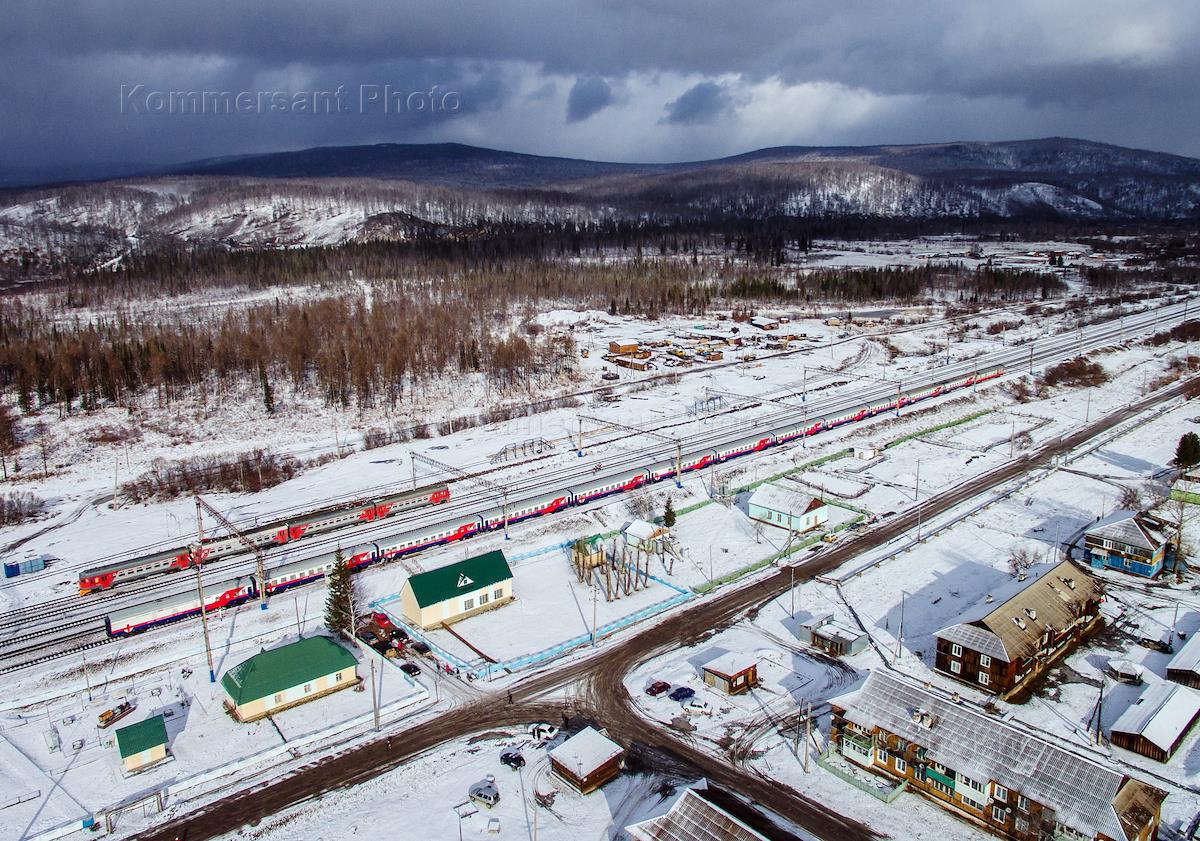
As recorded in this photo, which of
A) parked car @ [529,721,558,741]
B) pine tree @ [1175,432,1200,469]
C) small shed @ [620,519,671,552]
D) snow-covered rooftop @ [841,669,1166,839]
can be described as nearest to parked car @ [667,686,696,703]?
parked car @ [529,721,558,741]

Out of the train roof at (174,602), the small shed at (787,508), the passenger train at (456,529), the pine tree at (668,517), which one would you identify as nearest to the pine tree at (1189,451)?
the passenger train at (456,529)

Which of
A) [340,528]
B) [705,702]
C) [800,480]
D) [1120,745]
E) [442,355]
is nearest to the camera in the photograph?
[1120,745]

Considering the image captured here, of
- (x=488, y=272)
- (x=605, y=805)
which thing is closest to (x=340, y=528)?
(x=605, y=805)

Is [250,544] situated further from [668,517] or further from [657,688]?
[657,688]

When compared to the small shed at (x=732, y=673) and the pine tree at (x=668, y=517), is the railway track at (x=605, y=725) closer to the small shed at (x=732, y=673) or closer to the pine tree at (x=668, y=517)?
the small shed at (x=732, y=673)

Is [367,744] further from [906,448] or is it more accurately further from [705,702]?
[906,448]

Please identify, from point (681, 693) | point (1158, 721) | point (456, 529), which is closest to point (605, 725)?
point (681, 693)

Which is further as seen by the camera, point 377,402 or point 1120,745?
point 377,402

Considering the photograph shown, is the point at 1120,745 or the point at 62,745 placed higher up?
the point at 1120,745

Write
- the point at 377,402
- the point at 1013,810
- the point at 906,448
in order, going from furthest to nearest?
the point at 377,402, the point at 906,448, the point at 1013,810
